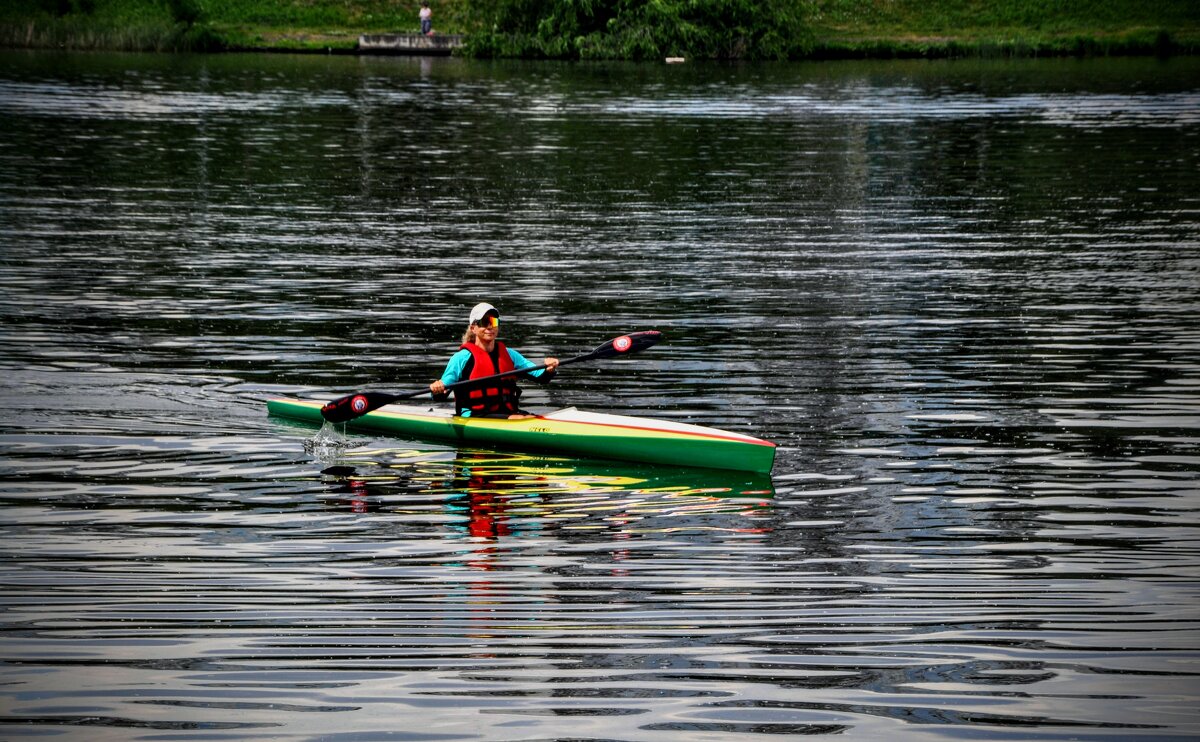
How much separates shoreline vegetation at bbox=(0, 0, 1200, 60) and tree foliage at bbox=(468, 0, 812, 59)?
0.07 m

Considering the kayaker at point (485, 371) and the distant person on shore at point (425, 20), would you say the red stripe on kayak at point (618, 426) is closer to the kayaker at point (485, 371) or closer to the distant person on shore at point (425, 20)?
the kayaker at point (485, 371)

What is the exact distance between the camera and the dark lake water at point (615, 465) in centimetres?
772

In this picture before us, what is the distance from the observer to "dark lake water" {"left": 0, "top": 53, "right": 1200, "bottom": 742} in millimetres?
7719

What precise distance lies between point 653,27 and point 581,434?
5524 cm

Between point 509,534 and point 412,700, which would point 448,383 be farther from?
point 412,700

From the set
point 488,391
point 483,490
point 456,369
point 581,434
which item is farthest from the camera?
point 488,391

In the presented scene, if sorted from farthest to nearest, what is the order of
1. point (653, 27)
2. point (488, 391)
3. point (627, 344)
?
point (653, 27) < point (627, 344) < point (488, 391)

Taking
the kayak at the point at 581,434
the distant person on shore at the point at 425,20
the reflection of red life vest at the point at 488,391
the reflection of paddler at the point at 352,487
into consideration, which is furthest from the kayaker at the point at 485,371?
the distant person on shore at the point at 425,20

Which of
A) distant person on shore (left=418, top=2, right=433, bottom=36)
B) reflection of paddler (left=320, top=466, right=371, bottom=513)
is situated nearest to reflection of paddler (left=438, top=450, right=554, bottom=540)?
reflection of paddler (left=320, top=466, right=371, bottom=513)

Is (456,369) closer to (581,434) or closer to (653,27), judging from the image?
(581,434)

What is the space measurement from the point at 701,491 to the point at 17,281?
42.4ft

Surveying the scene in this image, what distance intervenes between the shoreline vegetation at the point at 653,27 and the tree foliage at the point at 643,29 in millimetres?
70

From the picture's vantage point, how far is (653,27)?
6581cm

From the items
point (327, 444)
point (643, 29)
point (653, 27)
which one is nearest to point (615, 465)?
point (327, 444)
